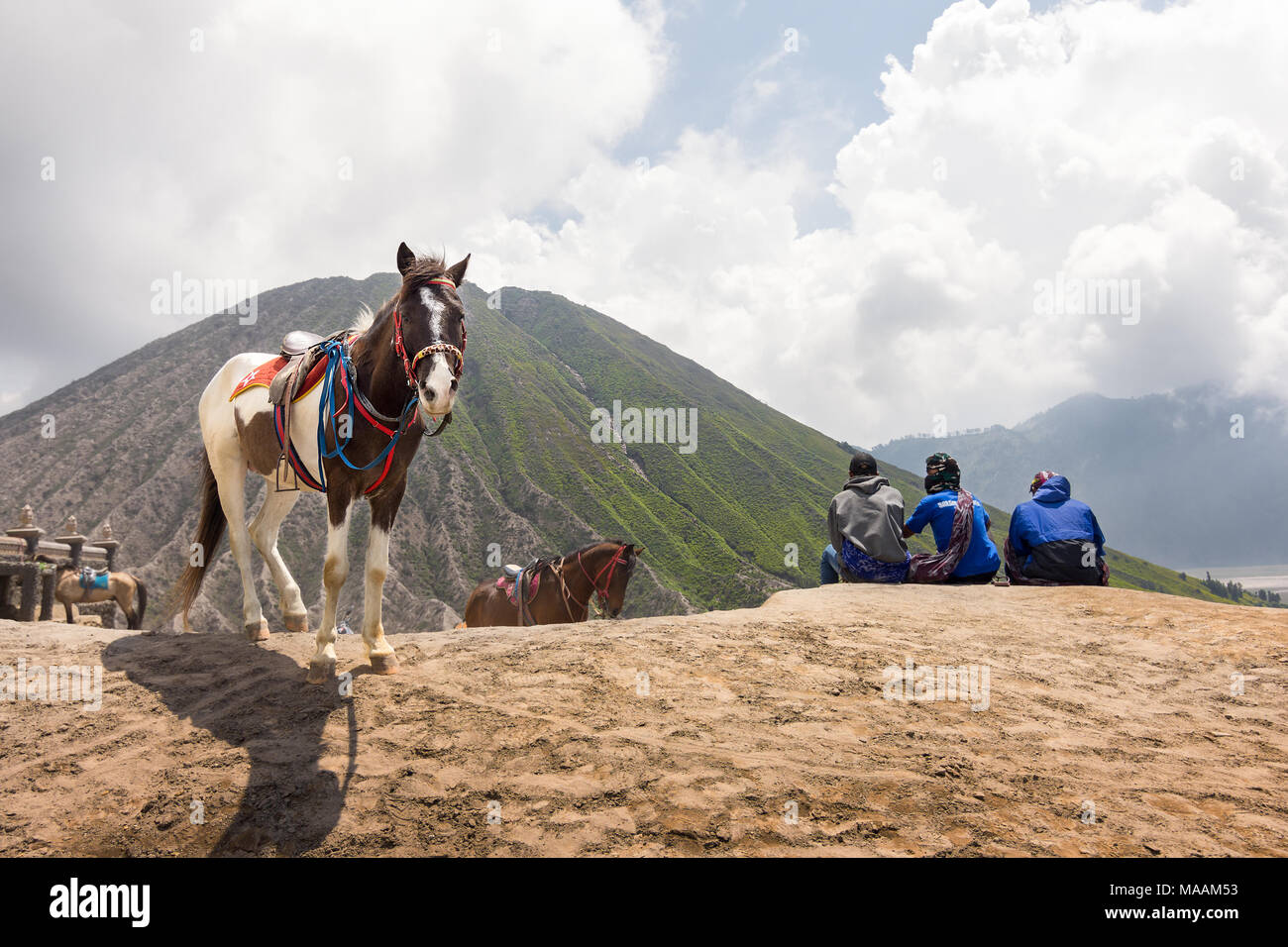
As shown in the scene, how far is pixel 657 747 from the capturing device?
4.91m

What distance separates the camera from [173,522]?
93750 millimetres

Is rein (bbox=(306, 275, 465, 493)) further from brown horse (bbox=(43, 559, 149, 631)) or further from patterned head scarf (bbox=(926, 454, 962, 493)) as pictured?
brown horse (bbox=(43, 559, 149, 631))

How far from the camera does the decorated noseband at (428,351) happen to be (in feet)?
16.4

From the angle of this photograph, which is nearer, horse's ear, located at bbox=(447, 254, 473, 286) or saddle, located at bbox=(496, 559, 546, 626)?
horse's ear, located at bbox=(447, 254, 473, 286)

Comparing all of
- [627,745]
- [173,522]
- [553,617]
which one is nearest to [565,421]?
[173,522]

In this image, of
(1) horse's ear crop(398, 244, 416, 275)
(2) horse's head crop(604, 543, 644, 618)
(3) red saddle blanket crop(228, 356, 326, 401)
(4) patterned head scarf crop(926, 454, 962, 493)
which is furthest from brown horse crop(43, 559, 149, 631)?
(4) patterned head scarf crop(926, 454, 962, 493)

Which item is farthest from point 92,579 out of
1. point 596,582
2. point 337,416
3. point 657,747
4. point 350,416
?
point 657,747

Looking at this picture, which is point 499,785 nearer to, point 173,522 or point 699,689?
point 699,689

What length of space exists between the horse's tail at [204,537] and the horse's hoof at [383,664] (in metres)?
3.02

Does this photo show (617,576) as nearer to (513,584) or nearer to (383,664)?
(513,584)

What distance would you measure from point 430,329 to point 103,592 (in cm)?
2523

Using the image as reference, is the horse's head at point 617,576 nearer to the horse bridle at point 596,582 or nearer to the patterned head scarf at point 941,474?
the horse bridle at point 596,582

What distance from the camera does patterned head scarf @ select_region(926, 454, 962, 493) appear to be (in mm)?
10460

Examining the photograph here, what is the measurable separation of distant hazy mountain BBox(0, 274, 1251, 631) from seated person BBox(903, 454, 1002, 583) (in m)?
61.7
